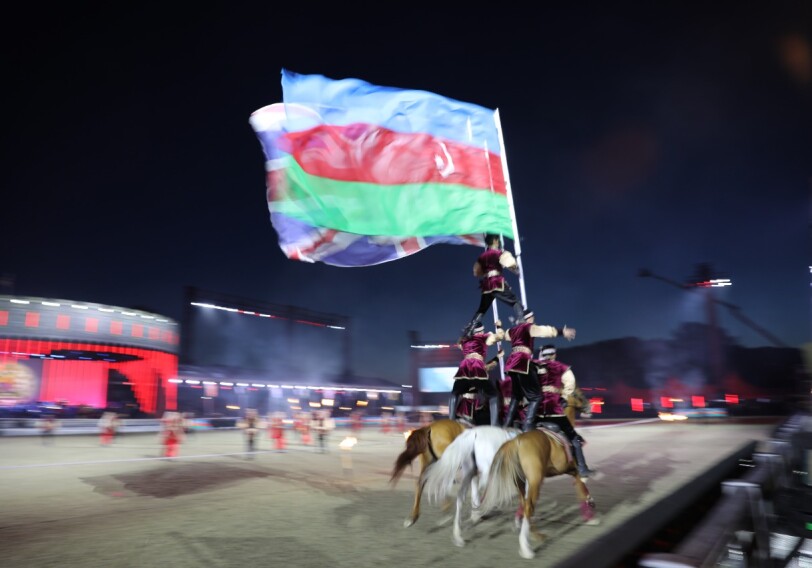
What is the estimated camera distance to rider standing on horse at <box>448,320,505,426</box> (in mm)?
7750

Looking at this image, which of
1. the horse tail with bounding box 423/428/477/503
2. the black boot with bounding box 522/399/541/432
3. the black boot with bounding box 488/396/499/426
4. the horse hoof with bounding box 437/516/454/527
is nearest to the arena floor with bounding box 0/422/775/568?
the horse hoof with bounding box 437/516/454/527

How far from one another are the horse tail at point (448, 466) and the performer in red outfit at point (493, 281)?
1775 millimetres

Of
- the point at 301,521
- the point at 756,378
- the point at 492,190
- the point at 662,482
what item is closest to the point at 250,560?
the point at 301,521

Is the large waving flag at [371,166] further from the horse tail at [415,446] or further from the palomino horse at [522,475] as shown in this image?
the palomino horse at [522,475]

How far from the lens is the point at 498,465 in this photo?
6035 millimetres

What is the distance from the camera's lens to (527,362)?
23.7ft

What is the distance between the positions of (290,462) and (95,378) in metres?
35.8

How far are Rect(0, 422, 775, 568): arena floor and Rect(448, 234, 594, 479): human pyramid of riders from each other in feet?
4.87

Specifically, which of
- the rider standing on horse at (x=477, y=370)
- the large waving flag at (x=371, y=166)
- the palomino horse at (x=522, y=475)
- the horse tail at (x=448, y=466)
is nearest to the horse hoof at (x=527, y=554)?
the palomino horse at (x=522, y=475)

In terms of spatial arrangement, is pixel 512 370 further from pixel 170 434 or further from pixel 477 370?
pixel 170 434

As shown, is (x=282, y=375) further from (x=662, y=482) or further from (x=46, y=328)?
(x=662, y=482)

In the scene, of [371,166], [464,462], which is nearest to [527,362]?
[464,462]

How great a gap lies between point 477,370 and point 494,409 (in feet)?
2.17

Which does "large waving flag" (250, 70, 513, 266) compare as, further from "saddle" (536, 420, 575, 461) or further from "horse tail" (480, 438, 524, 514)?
"horse tail" (480, 438, 524, 514)
